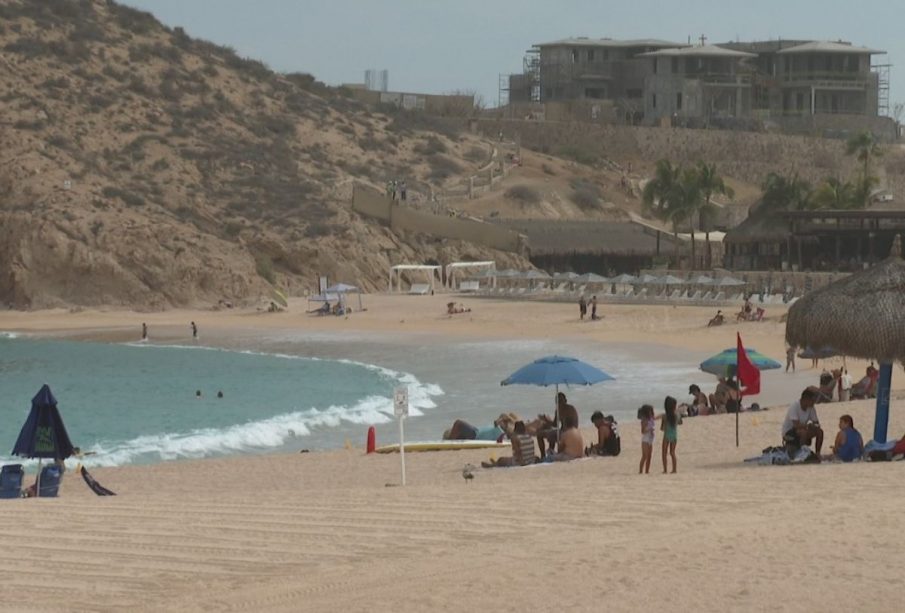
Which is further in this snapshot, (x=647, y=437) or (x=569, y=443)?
(x=569, y=443)

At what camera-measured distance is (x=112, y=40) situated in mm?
79938

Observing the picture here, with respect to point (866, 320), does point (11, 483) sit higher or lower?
lower

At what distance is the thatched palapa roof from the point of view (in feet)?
55.3

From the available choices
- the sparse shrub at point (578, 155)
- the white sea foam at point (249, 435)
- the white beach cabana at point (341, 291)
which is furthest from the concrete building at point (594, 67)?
the white sea foam at point (249, 435)

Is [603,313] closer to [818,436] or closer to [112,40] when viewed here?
[818,436]

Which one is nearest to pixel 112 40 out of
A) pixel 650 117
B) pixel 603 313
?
pixel 650 117

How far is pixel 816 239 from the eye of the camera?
187ft

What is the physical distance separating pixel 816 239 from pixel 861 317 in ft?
134

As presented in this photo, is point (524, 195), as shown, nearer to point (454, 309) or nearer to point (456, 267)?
point (456, 267)

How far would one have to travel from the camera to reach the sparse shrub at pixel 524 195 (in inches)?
2977

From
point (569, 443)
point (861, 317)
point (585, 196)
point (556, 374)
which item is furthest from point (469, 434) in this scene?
point (585, 196)

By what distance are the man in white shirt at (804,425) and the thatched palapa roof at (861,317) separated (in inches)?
26.2

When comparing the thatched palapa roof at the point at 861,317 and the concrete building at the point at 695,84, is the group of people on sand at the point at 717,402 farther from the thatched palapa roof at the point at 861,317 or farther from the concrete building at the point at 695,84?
the concrete building at the point at 695,84

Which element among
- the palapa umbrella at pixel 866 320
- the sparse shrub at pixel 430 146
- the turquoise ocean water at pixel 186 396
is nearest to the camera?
the palapa umbrella at pixel 866 320
